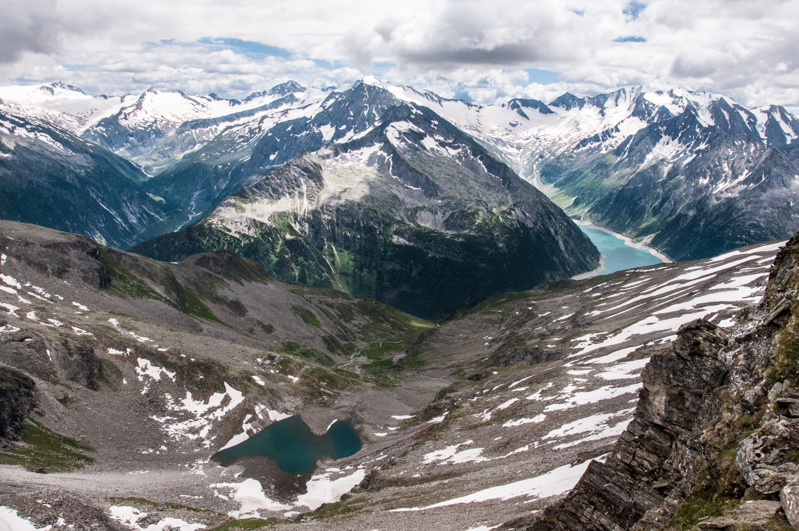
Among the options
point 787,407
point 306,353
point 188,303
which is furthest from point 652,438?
point 188,303

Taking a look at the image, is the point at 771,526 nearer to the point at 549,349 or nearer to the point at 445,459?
the point at 445,459

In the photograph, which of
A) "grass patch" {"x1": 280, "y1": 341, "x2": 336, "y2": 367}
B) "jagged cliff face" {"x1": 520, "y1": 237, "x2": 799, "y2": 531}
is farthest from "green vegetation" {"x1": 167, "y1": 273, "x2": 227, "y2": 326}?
"jagged cliff face" {"x1": 520, "y1": 237, "x2": 799, "y2": 531}

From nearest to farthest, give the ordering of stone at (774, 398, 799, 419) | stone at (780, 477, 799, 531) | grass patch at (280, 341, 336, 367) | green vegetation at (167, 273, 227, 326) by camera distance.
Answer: stone at (780, 477, 799, 531) → stone at (774, 398, 799, 419) → green vegetation at (167, 273, 227, 326) → grass patch at (280, 341, 336, 367)

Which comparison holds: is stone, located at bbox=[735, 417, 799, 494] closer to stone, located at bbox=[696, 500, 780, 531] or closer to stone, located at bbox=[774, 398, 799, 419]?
stone, located at bbox=[774, 398, 799, 419]

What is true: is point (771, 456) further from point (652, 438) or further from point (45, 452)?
point (45, 452)

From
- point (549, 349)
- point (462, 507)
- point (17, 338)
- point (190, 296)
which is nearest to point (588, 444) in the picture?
point (462, 507)

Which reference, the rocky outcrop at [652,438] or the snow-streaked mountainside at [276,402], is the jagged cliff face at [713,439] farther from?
the snow-streaked mountainside at [276,402]

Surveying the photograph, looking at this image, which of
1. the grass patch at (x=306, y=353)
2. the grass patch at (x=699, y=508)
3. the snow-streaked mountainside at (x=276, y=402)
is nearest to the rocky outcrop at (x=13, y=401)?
the snow-streaked mountainside at (x=276, y=402)
